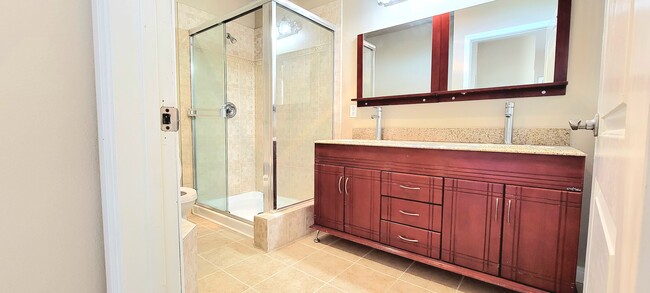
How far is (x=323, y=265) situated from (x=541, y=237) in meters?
1.24

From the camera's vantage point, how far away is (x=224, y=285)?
1585mm

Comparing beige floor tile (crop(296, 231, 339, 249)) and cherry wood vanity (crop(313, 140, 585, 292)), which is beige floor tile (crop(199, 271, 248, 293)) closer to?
beige floor tile (crop(296, 231, 339, 249))

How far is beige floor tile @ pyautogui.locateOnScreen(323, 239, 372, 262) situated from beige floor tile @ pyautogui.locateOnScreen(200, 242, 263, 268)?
55cm

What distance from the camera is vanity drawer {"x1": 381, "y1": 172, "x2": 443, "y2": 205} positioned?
1588 millimetres

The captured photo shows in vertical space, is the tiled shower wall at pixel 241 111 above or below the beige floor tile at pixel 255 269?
above

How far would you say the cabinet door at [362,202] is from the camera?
1.84 m

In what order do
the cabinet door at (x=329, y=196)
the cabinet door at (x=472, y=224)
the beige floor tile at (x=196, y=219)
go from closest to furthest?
the cabinet door at (x=472, y=224), the cabinet door at (x=329, y=196), the beige floor tile at (x=196, y=219)

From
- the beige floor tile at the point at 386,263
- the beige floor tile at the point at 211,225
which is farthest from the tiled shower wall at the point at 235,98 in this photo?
the beige floor tile at the point at 386,263

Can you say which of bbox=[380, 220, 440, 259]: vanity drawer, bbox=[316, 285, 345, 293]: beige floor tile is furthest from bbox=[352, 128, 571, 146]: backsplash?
bbox=[316, 285, 345, 293]: beige floor tile

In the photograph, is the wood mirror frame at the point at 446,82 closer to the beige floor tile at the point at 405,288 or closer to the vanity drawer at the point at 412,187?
the vanity drawer at the point at 412,187

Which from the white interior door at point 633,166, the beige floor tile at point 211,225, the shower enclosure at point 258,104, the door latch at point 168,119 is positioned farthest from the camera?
the beige floor tile at point 211,225

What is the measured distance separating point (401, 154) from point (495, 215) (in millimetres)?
594

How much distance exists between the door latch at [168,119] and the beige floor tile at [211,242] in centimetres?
168

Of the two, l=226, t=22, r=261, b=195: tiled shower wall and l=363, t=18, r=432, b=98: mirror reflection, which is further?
l=226, t=22, r=261, b=195: tiled shower wall
